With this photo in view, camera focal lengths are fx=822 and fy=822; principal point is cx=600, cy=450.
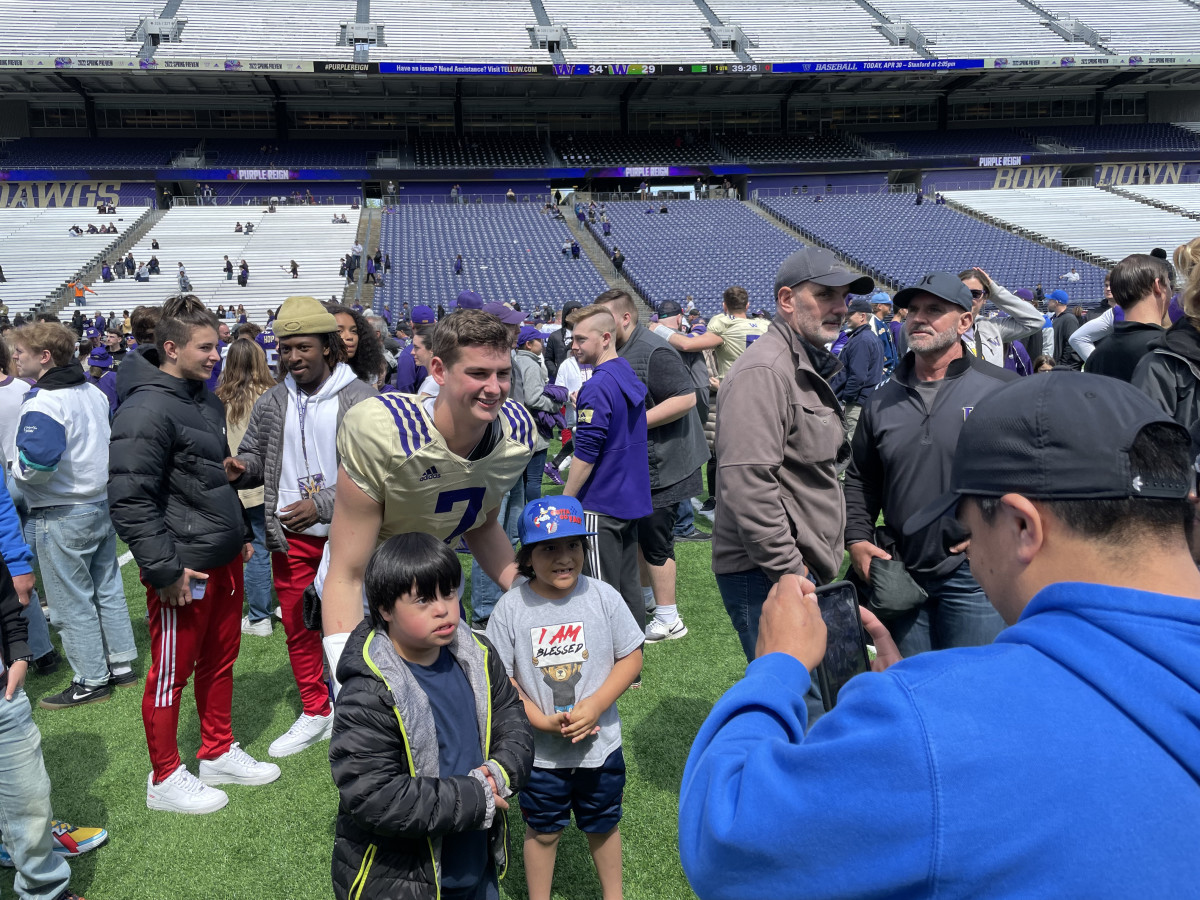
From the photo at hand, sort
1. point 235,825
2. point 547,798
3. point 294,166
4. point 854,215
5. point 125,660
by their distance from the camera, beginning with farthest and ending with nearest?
1. point 294,166
2. point 854,215
3. point 125,660
4. point 235,825
5. point 547,798

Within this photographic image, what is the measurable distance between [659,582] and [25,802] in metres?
3.32

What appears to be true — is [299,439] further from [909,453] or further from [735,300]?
[735,300]

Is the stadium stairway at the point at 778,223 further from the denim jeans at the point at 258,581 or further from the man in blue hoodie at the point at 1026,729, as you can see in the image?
the man in blue hoodie at the point at 1026,729

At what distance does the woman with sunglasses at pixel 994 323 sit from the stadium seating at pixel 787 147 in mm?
37337

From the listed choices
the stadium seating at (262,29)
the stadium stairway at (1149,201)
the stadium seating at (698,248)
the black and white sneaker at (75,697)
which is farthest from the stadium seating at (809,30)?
the black and white sneaker at (75,697)

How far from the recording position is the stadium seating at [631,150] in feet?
132

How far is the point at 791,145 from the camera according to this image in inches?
1628

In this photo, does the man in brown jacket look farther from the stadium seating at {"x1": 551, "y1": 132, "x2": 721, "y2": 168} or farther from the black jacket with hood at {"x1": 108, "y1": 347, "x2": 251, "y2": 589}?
the stadium seating at {"x1": 551, "y1": 132, "x2": 721, "y2": 168}

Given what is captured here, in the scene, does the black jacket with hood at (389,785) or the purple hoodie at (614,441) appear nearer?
the black jacket with hood at (389,785)

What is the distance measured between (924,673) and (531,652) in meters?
1.91

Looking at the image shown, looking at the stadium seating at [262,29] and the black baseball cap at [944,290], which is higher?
the stadium seating at [262,29]

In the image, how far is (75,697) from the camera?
15.3 ft

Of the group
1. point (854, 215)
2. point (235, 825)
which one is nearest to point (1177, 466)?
point (235, 825)

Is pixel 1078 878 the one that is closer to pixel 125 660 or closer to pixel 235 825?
pixel 235 825
